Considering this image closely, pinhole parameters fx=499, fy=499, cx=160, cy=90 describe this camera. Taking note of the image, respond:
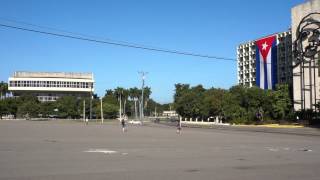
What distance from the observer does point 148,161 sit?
1773 centimetres

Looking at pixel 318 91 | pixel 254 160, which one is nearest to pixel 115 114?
pixel 318 91

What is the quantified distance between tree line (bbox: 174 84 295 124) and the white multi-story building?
110 feet

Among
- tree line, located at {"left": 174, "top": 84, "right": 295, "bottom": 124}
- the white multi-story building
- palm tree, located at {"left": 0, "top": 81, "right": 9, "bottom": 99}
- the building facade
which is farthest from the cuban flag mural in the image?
palm tree, located at {"left": 0, "top": 81, "right": 9, "bottom": 99}

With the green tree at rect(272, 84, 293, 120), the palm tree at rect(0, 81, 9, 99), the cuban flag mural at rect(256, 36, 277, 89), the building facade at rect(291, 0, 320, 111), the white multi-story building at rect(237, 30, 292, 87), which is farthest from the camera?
the palm tree at rect(0, 81, 9, 99)

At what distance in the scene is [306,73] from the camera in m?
78.9

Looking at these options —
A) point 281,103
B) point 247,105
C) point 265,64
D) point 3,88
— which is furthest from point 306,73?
point 3,88

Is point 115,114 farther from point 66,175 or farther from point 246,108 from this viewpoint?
point 66,175

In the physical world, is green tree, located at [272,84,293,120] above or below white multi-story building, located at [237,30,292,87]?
below

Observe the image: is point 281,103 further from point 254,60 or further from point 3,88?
point 3,88

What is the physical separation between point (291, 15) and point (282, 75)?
55.3 meters

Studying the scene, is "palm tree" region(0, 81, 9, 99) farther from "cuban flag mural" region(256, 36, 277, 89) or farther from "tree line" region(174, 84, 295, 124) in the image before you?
"tree line" region(174, 84, 295, 124)

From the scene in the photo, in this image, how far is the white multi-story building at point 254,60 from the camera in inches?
5187

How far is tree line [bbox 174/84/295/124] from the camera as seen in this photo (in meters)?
79.9

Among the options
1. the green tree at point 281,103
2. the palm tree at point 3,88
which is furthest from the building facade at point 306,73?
the palm tree at point 3,88
